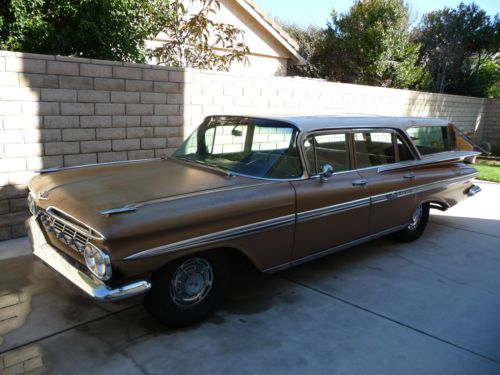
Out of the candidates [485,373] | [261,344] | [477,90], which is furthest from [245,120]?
[477,90]

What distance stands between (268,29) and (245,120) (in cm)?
843

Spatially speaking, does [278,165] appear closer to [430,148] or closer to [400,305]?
[400,305]

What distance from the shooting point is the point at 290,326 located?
3.39 metres

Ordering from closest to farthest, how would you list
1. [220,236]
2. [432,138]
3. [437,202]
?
[220,236], [437,202], [432,138]

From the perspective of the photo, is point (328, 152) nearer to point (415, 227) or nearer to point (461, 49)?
point (415, 227)

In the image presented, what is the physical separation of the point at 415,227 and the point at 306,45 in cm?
1452

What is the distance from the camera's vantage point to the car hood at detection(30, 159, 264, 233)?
3.04m

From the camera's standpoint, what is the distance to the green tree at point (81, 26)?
5.62 metres

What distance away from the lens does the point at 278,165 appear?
3.82m

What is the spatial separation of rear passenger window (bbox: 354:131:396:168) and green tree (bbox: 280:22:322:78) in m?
11.4

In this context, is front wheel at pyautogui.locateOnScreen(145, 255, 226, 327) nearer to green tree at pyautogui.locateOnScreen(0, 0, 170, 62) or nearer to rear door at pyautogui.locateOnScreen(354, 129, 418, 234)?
rear door at pyautogui.locateOnScreen(354, 129, 418, 234)

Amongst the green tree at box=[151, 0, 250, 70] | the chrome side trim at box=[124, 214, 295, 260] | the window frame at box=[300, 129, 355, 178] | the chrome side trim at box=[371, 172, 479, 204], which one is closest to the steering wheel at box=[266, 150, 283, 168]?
the window frame at box=[300, 129, 355, 178]

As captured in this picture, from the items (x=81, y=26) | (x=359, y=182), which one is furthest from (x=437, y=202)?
(x=81, y=26)

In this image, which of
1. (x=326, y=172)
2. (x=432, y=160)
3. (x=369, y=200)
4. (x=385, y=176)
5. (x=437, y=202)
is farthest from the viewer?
(x=437, y=202)
